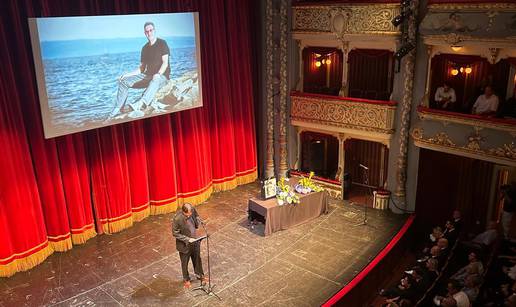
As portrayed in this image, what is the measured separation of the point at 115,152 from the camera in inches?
370

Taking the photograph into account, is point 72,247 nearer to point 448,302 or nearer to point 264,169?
point 264,169

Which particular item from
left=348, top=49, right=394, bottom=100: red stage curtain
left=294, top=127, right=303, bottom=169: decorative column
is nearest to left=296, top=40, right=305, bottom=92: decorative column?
left=294, top=127, right=303, bottom=169: decorative column

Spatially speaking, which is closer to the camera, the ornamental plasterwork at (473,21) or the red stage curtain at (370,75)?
the ornamental plasterwork at (473,21)

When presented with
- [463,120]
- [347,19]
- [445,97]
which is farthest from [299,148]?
[463,120]

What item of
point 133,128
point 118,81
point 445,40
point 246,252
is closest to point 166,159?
point 133,128

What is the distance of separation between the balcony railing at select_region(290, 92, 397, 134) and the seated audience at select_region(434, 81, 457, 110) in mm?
888

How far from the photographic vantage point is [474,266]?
25.2ft

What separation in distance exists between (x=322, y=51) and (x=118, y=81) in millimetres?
4847

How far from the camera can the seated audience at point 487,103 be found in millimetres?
8906

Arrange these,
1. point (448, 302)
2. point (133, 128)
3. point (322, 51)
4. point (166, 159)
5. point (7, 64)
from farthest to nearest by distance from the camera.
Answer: point (322, 51)
point (166, 159)
point (133, 128)
point (7, 64)
point (448, 302)

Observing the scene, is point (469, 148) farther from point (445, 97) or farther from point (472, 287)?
point (472, 287)

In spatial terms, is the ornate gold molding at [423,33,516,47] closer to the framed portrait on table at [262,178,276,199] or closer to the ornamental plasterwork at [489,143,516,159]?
the ornamental plasterwork at [489,143,516,159]

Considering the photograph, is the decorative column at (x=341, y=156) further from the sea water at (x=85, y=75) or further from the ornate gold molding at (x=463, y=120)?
the sea water at (x=85, y=75)

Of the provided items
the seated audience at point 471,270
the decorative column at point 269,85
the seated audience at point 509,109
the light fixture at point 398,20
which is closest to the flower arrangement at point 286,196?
the decorative column at point 269,85
